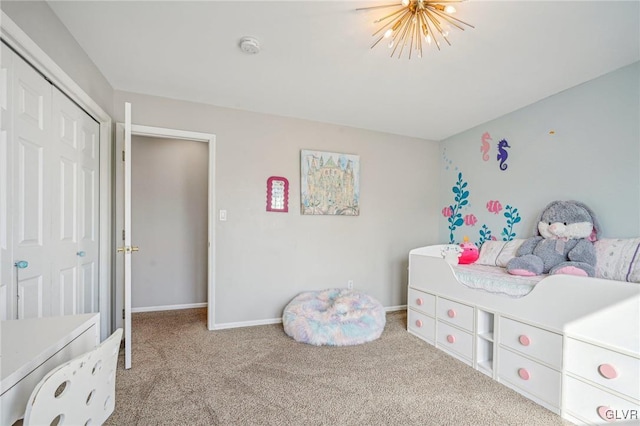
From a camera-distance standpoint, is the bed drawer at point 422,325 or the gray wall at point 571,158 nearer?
the gray wall at point 571,158

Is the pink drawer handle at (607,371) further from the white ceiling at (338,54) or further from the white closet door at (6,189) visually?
the white closet door at (6,189)

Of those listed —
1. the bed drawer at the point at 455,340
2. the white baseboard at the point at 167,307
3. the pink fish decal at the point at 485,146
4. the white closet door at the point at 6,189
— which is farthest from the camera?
the white baseboard at the point at 167,307

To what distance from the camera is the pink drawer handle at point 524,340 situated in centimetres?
178

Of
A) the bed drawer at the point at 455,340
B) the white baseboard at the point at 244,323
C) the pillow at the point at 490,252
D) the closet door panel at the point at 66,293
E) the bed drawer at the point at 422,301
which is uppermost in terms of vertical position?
the pillow at the point at 490,252

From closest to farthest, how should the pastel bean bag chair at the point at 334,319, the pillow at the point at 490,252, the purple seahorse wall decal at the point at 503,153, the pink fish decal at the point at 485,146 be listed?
1. the pastel bean bag chair at the point at 334,319
2. the pillow at the point at 490,252
3. the purple seahorse wall decal at the point at 503,153
4. the pink fish decal at the point at 485,146

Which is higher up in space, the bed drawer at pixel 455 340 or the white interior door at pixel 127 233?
the white interior door at pixel 127 233

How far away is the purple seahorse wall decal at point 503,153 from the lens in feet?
9.48

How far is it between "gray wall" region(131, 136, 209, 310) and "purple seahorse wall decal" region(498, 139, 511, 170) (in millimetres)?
3489

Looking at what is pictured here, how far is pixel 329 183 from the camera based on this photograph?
3.27m

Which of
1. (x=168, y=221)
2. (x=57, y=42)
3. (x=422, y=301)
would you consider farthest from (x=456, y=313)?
(x=168, y=221)

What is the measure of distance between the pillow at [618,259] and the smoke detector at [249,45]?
278cm

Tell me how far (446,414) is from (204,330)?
7.32 feet

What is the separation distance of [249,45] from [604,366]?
2.68 meters

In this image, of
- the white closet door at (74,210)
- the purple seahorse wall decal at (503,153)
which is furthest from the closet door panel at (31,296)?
the purple seahorse wall decal at (503,153)
